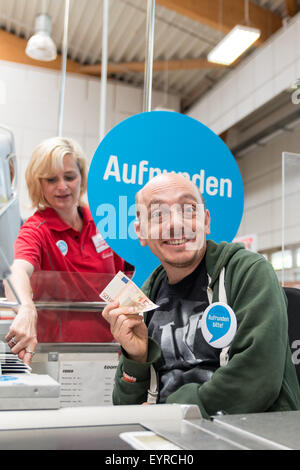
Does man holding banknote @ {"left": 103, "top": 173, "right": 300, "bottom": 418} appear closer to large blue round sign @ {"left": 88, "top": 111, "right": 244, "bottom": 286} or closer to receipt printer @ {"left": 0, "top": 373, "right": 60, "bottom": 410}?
large blue round sign @ {"left": 88, "top": 111, "right": 244, "bottom": 286}

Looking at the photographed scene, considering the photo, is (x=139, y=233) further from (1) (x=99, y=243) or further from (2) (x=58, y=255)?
(2) (x=58, y=255)

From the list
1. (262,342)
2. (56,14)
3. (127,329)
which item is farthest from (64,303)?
(56,14)

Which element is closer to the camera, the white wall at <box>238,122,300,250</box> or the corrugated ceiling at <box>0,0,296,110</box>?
the corrugated ceiling at <box>0,0,296,110</box>

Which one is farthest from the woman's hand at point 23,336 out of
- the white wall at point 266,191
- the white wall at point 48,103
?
the white wall at point 266,191

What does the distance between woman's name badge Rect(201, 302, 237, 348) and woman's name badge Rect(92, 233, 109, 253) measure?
0.53m

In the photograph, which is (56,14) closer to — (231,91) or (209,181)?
(209,181)

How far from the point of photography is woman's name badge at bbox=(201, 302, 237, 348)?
4.30 ft

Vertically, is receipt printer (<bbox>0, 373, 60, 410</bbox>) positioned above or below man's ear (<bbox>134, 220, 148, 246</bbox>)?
below

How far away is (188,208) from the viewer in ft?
5.07

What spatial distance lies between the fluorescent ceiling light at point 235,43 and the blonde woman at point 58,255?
149 inches

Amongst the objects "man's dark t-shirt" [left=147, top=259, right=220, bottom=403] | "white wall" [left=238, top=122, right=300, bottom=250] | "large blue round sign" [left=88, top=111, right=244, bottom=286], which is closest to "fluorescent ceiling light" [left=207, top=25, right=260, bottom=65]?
"white wall" [left=238, top=122, right=300, bottom=250]

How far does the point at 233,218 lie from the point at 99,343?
0.69m

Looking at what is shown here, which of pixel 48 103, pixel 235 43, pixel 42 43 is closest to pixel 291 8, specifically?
pixel 235 43

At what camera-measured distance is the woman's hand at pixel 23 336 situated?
149 centimetres
